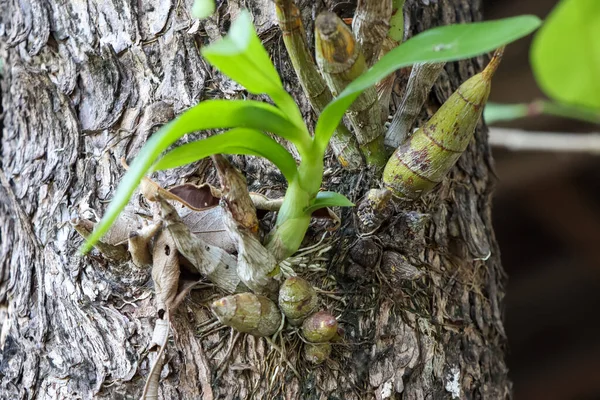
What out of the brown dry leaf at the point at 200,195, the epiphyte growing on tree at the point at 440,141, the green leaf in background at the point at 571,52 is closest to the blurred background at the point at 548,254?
the green leaf in background at the point at 571,52

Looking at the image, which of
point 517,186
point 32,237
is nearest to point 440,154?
point 32,237

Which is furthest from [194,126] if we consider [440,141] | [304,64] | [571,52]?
[571,52]

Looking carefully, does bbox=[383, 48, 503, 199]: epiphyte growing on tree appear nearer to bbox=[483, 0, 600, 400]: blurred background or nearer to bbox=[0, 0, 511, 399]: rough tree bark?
bbox=[0, 0, 511, 399]: rough tree bark

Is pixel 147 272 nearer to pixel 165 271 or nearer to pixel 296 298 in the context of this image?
pixel 165 271

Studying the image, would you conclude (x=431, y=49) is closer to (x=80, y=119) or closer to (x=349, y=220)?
(x=349, y=220)

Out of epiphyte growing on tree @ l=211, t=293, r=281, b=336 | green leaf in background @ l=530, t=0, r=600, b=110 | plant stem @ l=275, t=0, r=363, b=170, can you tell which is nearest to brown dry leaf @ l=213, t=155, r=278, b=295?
epiphyte growing on tree @ l=211, t=293, r=281, b=336
